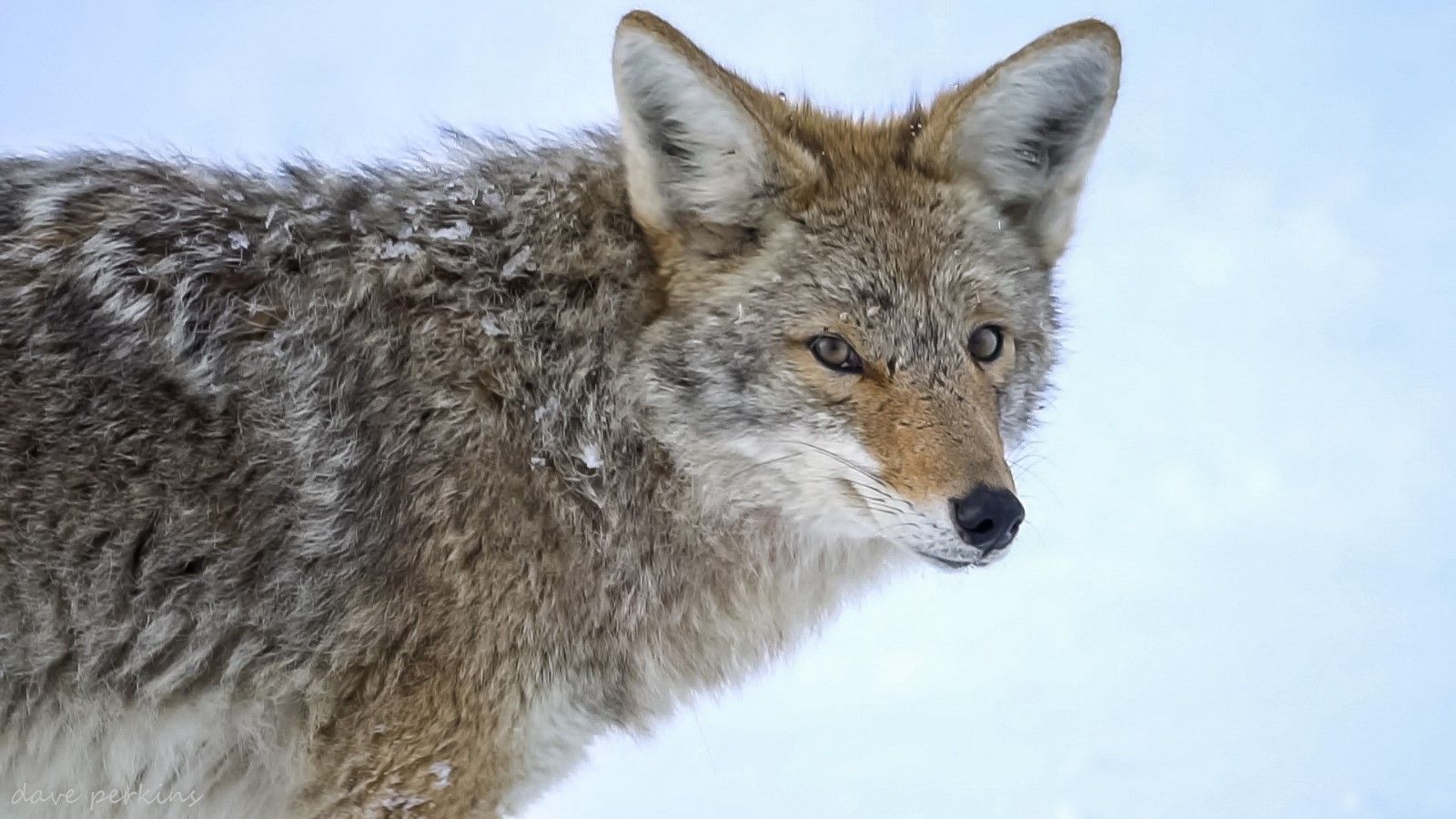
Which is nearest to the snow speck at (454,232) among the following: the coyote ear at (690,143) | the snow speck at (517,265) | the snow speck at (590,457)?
the snow speck at (517,265)

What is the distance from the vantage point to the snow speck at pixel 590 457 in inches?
132

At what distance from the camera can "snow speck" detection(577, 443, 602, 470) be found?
335 centimetres

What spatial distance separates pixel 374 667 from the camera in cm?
306

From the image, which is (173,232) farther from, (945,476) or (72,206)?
(945,476)

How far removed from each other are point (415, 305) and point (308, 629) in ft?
3.00

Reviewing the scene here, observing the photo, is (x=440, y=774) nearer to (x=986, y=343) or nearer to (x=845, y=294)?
(x=845, y=294)

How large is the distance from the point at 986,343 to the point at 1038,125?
0.81 meters

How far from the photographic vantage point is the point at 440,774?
3.03 meters

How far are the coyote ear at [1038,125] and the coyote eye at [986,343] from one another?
549 mm

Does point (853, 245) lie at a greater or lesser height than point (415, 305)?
greater

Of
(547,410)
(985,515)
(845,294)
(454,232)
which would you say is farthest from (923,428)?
(454,232)

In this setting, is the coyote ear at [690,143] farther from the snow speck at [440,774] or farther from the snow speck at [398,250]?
the snow speck at [440,774]

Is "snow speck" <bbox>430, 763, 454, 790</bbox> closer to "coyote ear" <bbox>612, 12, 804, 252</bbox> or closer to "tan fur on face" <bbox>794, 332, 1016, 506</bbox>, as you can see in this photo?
"tan fur on face" <bbox>794, 332, 1016, 506</bbox>

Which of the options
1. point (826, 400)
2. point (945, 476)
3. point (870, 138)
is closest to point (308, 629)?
point (826, 400)
